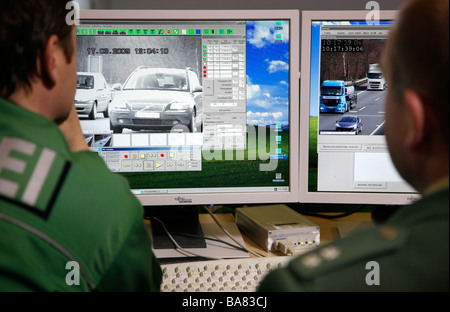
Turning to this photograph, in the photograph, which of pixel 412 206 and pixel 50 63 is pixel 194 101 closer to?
pixel 50 63

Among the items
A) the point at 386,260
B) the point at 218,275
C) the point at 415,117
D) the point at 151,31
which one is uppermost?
the point at 151,31

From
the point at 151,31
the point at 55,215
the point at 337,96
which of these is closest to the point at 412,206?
the point at 55,215

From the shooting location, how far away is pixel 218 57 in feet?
3.62

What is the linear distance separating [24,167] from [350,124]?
79 centimetres

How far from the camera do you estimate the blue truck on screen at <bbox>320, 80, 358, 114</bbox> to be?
110 centimetres

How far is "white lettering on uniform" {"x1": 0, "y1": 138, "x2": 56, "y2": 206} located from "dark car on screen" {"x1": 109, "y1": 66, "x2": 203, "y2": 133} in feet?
1.92

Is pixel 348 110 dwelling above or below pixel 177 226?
above

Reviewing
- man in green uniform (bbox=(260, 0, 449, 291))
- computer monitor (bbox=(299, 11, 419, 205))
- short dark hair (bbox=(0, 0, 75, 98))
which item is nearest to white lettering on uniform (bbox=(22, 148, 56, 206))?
short dark hair (bbox=(0, 0, 75, 98))

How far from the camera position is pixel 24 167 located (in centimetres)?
51

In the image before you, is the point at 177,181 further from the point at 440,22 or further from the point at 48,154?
the point at 440,22

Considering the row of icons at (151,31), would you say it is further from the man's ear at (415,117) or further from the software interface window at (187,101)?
the man's ear at (415,117)

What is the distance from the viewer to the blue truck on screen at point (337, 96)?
43.3 inches

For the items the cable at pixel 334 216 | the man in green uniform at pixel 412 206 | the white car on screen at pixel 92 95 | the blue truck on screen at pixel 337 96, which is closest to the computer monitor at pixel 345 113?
the blue truck on screen at pixel 337 96
